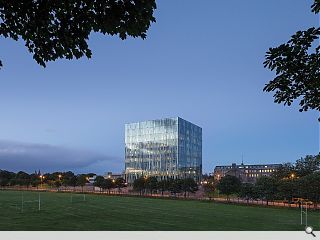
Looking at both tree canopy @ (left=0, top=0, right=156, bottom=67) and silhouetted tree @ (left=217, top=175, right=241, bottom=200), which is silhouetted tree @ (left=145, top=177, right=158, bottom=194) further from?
tree canopy @ (left=0, top=0, right=156, bottom=67)

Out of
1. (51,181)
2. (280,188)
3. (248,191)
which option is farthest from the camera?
(51,181)

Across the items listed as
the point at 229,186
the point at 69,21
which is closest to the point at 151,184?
the point at 229,186

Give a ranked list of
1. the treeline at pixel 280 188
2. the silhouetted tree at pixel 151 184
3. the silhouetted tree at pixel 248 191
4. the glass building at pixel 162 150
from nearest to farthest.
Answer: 1. the treeline at pixel 280 188
2. the silhouetted tree at pixel 248 191
3. the silhouetted tree at pixel 151 184
4. the glass building at pixel 162 150

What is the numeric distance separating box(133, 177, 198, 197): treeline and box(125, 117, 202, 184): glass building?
14.7 metres

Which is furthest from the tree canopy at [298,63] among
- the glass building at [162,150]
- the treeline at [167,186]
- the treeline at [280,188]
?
the glass building at [162,150]

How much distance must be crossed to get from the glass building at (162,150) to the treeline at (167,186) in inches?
577

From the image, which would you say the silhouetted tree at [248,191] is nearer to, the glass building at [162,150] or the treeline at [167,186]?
the treeline at [167,186]

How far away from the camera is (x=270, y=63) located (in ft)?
14.5

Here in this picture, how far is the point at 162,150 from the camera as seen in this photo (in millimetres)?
82688

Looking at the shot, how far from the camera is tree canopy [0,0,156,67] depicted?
14.1 ft

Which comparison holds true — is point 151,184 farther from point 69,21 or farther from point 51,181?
point 69,21

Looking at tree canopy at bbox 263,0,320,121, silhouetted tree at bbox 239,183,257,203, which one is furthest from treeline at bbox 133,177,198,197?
tree canopy at bbox 263,0,320,121

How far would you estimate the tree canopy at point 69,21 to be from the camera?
4.29 m

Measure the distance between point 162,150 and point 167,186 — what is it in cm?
2202
